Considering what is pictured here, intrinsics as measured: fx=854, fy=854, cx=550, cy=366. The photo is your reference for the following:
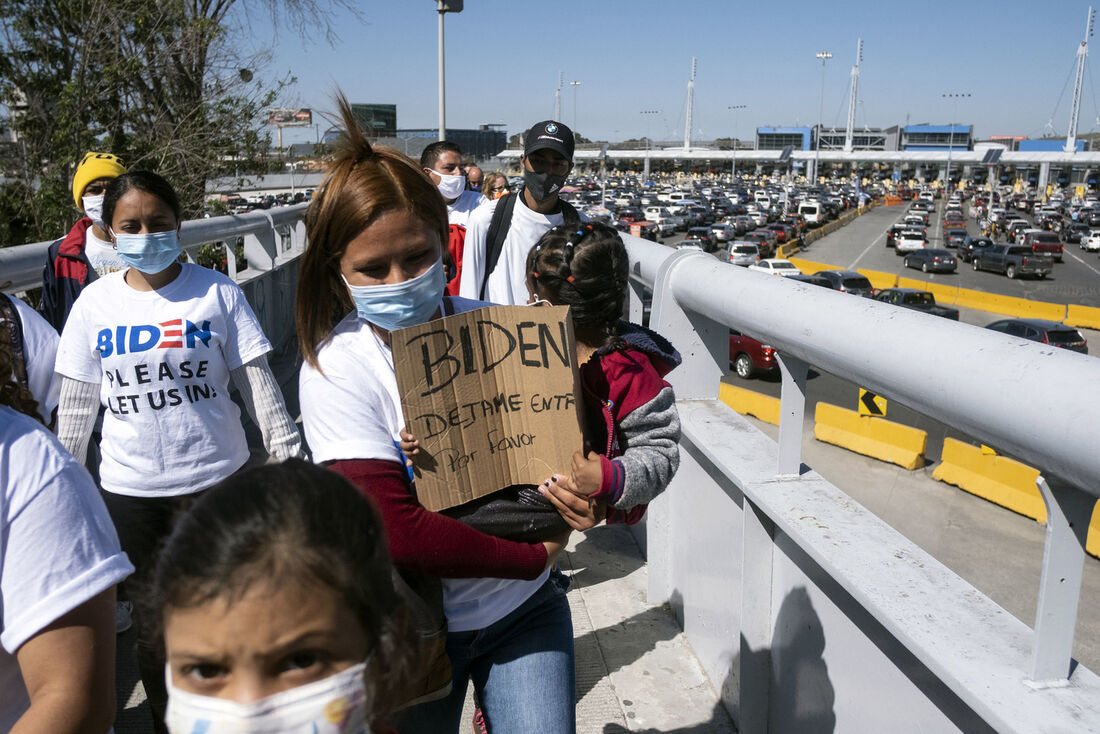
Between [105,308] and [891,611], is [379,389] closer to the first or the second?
[891,611]

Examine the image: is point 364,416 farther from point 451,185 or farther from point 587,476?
point 451,185

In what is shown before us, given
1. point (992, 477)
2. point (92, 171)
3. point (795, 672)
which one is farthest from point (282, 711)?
point (992, 477)

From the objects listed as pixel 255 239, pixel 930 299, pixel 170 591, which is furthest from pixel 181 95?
pixel 930 299

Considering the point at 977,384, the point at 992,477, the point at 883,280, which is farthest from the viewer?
the point at 883,280

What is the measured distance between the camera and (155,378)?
120 inches

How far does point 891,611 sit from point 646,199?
8944cm

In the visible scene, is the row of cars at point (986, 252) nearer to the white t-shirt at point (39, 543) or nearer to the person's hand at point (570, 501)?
the person's hand at point (570, 501)

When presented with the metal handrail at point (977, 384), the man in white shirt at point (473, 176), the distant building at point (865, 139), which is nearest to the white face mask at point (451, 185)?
the man in white shirt at point (473, 176)

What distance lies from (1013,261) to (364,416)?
4661 centimetres

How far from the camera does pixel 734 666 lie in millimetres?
2855

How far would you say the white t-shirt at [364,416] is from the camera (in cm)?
168

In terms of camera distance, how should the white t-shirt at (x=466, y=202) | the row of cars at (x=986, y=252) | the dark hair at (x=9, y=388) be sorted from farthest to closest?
the row of cars at (x=986, y=252) → the white t-shirt at (x=466, y=202) → the dark hair at (x=9, y=388)

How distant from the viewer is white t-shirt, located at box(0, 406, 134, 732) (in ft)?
4.52

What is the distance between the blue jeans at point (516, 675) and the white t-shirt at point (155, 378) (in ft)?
5.19
